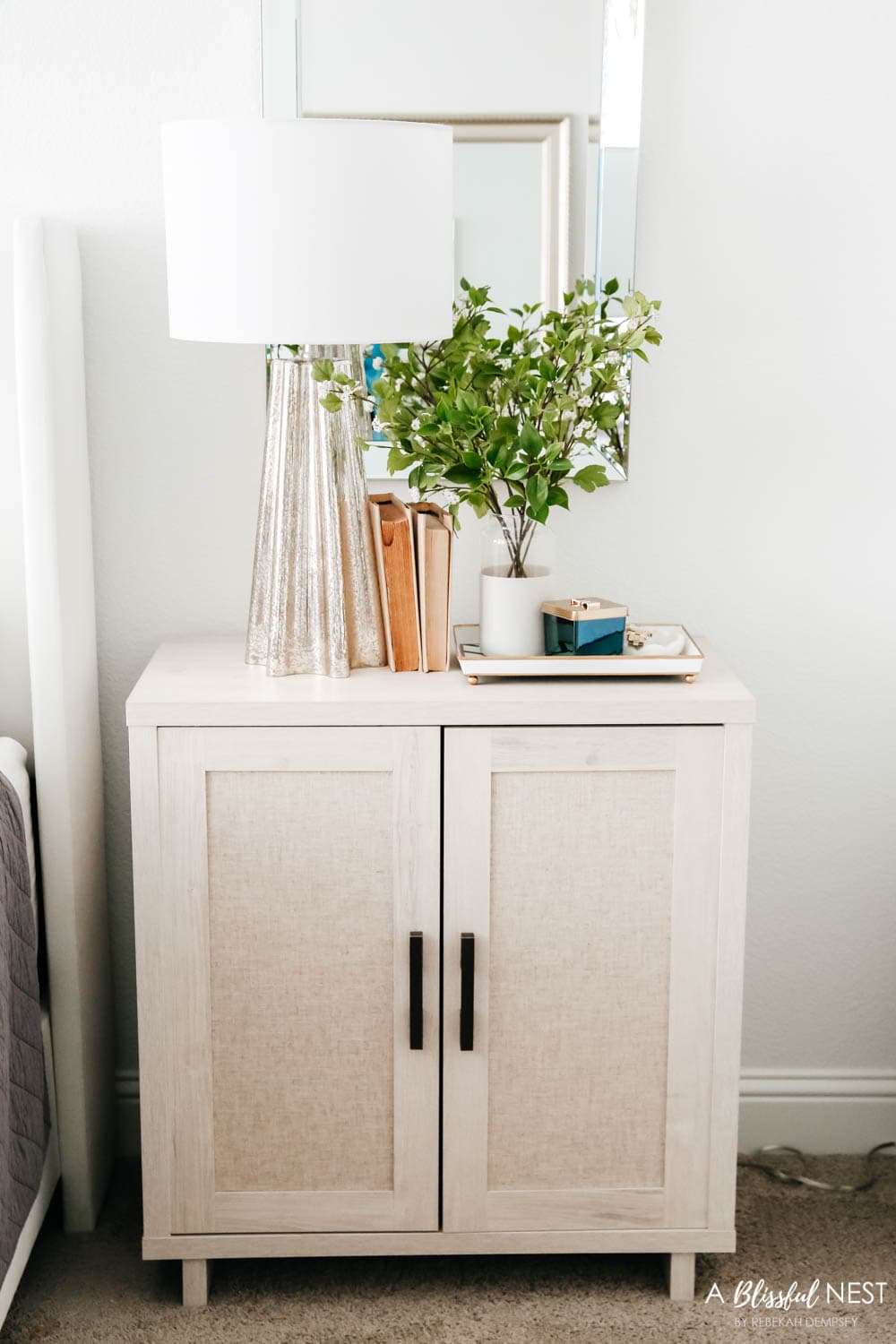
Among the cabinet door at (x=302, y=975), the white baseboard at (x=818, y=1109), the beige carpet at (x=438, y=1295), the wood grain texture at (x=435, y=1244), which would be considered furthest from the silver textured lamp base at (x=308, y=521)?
the white baseboard at (x=818, y=1109)

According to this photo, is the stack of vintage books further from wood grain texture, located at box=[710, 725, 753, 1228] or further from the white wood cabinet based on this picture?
wood grain texture, located at box=[710, 725, 753, 1228]

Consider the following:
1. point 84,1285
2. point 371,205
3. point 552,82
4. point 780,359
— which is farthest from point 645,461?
point 84,1285

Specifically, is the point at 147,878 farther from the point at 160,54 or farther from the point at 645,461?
the point at 160,54

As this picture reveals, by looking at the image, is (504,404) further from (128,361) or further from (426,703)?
(128,361)

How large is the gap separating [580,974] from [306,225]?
0.96 metres

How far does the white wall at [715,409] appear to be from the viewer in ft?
6.19

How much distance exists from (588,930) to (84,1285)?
0.86m

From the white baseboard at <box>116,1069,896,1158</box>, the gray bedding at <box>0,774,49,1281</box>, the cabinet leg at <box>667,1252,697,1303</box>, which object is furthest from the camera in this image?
the white baseboard at <box>116,1069,896,1158</box>

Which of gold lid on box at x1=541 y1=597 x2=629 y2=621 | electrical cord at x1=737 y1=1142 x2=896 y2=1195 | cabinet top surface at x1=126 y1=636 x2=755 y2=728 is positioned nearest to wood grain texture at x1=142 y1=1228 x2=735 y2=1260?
electrical cord at x1=737 y1=1142 x2=896 y2=1195

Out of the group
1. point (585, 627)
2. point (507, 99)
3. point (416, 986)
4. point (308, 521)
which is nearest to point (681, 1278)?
point (416, 986)

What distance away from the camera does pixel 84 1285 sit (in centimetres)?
188

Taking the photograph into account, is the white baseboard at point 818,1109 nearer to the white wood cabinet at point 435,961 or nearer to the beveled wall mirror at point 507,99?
the white wood cabinet at point 435,961

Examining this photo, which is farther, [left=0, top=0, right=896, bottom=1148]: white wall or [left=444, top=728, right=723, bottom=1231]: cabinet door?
[left=0, top=0, right=896, bottom=1148]: white wall

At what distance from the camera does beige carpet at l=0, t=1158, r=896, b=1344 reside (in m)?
1.80
